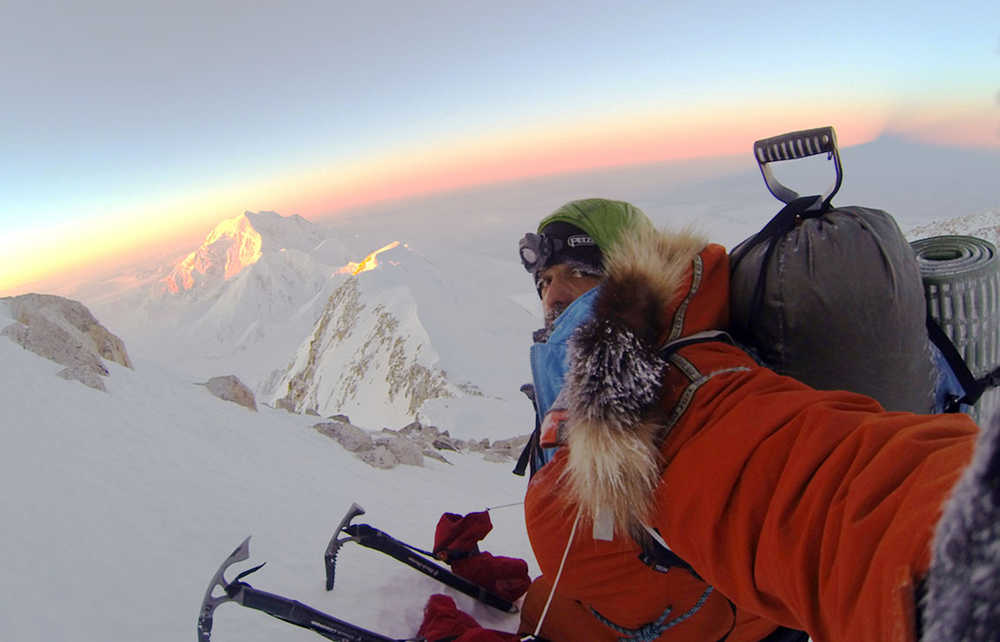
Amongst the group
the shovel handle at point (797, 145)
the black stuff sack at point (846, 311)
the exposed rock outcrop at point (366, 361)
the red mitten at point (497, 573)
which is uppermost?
the shovel handle at point (797, 145)

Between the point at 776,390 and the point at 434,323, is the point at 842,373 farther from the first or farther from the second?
the point at 434,323

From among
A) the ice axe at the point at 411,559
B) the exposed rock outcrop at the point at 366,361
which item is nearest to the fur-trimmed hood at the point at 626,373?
the ice axe at the point at 411,559

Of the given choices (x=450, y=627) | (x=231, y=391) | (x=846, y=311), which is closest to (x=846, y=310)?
(x=846, y=311)

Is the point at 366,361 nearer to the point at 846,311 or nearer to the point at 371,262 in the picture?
the point at 371,262

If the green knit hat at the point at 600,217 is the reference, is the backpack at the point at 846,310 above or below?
below

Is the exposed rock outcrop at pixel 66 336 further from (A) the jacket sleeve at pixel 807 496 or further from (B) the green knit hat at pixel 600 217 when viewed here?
(A) the jacket sleeve at pixel 807 496
